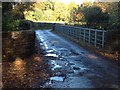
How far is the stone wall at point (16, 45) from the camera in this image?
40.8ft

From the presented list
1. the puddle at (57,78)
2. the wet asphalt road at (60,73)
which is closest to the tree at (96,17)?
the wet asphalt road at (60,73)

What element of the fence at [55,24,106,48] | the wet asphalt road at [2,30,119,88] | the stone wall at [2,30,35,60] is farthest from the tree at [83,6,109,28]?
the stone wall at [2,30,35,60]

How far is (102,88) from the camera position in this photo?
8398 millimetres

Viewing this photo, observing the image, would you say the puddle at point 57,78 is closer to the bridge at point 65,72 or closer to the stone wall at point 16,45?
the bridge at point 65,72

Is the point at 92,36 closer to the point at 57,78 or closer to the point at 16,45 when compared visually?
the point at 16,45

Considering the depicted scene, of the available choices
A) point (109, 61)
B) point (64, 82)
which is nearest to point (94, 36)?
point (109, 61)

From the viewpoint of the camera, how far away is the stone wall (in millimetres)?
12438

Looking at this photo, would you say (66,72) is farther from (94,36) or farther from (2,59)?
(94,36)

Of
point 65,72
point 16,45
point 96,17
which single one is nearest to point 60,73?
point 65,72

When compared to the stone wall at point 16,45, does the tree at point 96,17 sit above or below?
above

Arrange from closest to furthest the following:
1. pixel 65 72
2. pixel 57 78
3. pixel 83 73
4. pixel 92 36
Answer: pixel 57 78 → pixel 83 73 → pixel 65 72 → pixel 92 36

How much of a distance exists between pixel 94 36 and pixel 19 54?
23.6ft

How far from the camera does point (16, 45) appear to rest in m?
12.9

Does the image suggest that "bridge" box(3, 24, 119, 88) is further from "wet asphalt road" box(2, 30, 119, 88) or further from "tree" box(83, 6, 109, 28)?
"tree" box(83, 6, 109, 28)
